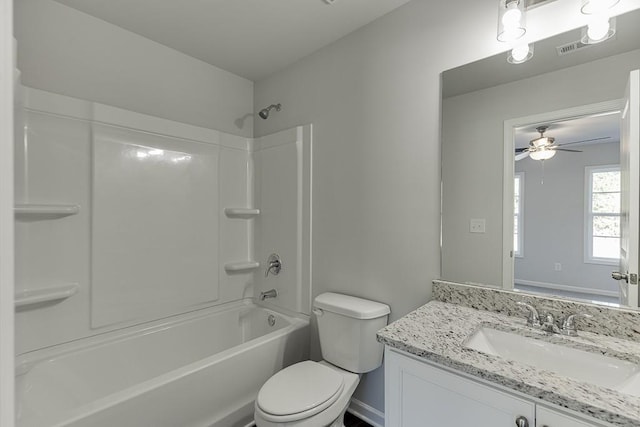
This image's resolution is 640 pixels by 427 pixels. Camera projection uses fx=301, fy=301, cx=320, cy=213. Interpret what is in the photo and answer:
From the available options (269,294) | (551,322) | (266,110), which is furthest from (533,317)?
(266,110)

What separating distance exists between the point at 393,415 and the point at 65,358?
173 centimetres

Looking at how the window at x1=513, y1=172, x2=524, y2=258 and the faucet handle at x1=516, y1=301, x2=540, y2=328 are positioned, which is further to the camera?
the window at x1=513, y1=172, x2=524, y2=258

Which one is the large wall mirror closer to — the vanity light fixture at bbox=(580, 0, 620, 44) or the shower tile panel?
the vanity light fixture at bbox=(580, 0, 620, 44)

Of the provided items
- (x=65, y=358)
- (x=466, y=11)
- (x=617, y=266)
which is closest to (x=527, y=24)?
(x=466, y=11)

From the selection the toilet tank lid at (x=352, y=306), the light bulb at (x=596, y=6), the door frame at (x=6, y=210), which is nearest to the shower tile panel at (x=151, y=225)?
the toilet tank lid at (x=352, y=306)

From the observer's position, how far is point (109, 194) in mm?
1842

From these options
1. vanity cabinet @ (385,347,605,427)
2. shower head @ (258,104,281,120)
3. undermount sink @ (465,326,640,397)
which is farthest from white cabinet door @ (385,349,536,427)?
shower head @ (258,104,281,120)

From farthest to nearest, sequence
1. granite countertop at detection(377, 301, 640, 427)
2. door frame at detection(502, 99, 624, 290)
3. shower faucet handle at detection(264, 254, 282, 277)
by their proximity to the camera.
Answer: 1. shower faucet handle at detection(264, 254, 282, 277)
2. door frame at detection(502, 99, 624, 290)
3. granite countertop at detection(377, 301, 640, 427)

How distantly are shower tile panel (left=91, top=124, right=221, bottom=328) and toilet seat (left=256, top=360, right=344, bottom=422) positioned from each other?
105cm

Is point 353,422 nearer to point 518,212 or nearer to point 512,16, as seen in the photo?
point 518,212

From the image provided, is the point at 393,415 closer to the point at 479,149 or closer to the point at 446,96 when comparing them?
the point at 479,149

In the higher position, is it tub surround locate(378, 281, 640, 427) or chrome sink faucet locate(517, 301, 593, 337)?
chrome sink faucet locate(517, 301, 593, 337)

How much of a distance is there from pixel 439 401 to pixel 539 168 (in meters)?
1.05

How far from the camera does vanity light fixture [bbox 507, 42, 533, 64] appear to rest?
1.31m
